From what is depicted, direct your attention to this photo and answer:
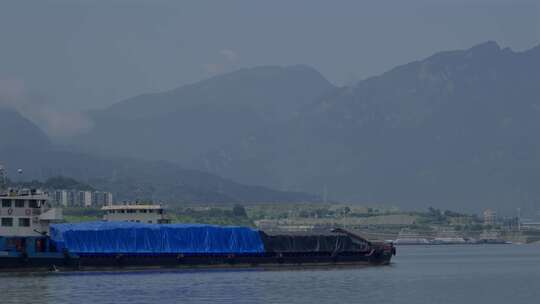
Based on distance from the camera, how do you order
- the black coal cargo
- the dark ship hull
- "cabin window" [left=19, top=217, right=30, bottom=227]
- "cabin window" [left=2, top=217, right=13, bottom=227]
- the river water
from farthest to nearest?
1. the black coal cargo
2. the dark ship hull
3. "cabin window" [left=19, top=217, right=30, bottom=227]
4. "cabin window" [left=2, top=217, right=13, bottom=227]
5. the river water

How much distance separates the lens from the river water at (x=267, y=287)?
79.2 metres

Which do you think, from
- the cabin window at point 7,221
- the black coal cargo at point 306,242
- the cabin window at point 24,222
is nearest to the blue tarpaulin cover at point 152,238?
the black coal cargo at point 306,242

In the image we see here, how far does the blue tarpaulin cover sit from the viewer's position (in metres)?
102

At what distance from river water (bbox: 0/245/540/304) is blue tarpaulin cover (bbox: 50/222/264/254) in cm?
333

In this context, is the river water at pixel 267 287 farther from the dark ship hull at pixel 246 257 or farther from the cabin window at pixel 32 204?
the cabin window at pixel 32 204

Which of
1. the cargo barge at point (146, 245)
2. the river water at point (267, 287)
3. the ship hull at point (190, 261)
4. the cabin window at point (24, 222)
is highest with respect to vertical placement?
the cabin window at point (24, 222)

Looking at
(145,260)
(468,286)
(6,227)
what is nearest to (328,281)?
(468,286)

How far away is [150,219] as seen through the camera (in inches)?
4574

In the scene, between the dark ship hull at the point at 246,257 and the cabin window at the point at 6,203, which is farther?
the dark ship hull at the point at 246,257

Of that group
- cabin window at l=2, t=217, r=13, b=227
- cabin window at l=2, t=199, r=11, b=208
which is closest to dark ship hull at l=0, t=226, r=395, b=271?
cabin window at l=2, t=217, r=13, b=227

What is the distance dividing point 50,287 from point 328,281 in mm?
20945

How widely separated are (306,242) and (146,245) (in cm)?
1471

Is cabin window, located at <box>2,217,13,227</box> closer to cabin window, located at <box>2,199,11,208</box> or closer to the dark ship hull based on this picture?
cabin window, located at <box>2,199,11,208</box>

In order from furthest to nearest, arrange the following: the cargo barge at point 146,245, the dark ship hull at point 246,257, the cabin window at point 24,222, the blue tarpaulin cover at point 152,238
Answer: the blue tarpaulin cover at point 152,238 < the dark ship hull at point 246,257 < the cabin window at point 24,222 < the cargo barge at point 146,245
